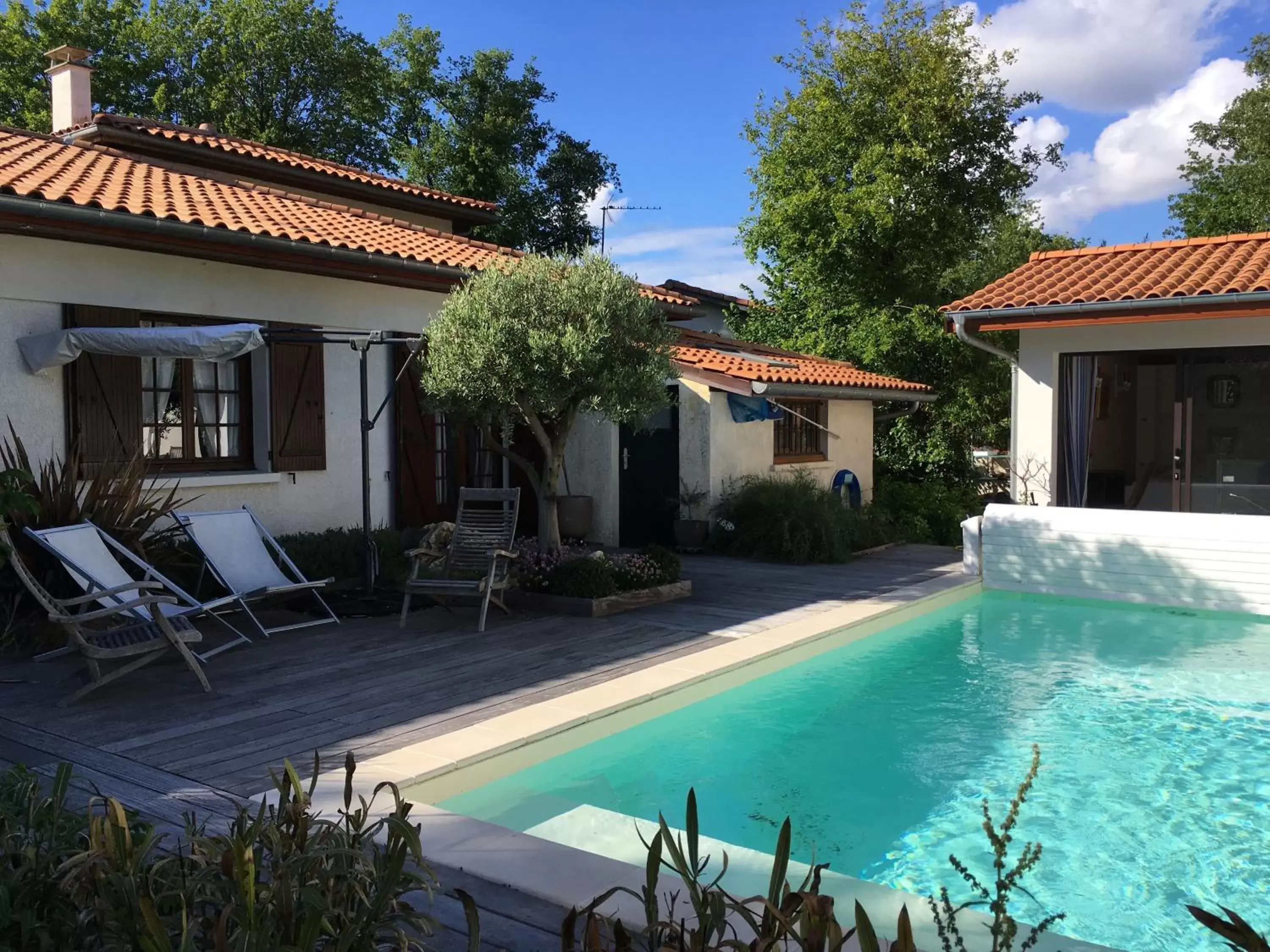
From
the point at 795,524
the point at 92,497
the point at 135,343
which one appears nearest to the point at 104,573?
the point at 92,497

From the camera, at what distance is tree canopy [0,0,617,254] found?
26453mm

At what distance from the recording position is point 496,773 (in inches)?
194

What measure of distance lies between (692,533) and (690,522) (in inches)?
5.2

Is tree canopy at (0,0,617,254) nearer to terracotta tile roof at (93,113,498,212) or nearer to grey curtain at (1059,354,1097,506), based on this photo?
terracotta tile roof at (93,113,498,212)

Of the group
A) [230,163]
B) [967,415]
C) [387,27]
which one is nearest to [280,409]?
[230,163]

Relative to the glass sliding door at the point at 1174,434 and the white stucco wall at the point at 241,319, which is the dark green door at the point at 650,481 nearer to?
the white stucco wall at the point at 241,319

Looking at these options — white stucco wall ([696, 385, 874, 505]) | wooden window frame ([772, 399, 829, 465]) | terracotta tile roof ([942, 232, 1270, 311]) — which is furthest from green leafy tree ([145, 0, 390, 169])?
terracotta tile roof ([942, 232, 1270, 311])

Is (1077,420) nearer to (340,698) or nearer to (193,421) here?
(340,698)

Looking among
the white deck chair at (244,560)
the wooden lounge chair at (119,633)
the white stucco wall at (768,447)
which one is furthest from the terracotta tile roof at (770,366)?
the wooden lounge chair at (119,633)

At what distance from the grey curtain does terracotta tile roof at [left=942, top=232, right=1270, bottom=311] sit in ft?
3.06

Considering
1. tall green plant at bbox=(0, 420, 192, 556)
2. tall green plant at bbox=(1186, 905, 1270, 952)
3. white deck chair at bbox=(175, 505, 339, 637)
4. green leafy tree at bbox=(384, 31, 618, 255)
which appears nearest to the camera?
tall green plant at bbox=(1186, 905, 1270, 952)

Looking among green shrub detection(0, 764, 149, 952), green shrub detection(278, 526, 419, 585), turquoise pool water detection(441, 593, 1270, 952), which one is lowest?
turquoise pool water detection(441, 593, 1270, 952)

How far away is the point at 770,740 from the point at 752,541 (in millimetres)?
6471

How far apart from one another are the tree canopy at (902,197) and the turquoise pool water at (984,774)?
1000cm
